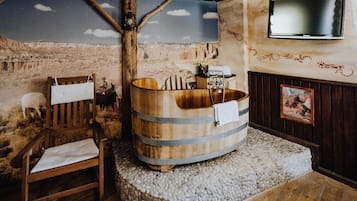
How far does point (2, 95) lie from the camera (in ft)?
9.20

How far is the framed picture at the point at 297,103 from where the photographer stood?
10.1 ft

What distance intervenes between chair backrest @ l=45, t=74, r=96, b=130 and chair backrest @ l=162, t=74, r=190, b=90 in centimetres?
125

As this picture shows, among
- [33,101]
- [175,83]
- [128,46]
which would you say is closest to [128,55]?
[128,46]

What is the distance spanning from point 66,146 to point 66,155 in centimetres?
25

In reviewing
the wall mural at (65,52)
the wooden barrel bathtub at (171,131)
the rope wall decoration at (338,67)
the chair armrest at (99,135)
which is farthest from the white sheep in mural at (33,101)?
the rope wall decoration at (338,67)

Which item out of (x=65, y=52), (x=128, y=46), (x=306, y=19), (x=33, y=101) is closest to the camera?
(x=306, y=19)

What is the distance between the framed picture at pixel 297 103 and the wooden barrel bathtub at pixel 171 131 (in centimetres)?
112

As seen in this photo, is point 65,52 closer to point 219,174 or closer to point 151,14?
point 151,14

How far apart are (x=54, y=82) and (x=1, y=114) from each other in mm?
681

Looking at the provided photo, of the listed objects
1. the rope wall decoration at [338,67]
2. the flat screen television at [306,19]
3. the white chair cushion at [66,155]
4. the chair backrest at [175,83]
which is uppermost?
the flat screen television at [306,19]

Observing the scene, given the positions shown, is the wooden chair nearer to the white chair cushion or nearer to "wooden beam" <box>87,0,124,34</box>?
the white chair cushion

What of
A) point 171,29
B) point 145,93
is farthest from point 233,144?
point 171,29

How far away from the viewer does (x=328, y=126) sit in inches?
114

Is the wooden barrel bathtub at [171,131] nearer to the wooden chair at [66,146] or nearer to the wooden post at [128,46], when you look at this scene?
the wooden chair at [66,146]
